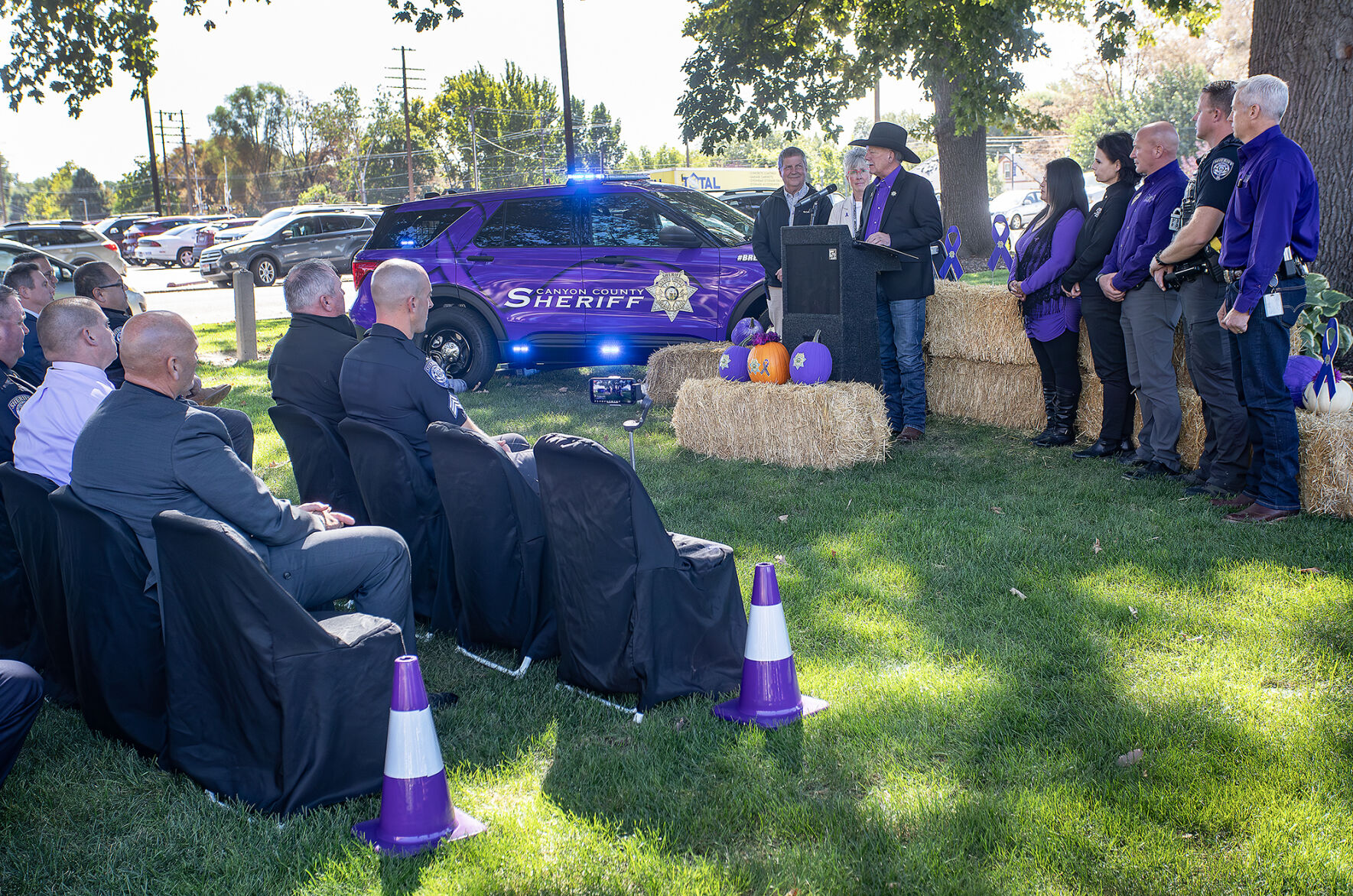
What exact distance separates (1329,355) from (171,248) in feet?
121

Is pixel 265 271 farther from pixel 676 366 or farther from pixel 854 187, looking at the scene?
pixel 854 187

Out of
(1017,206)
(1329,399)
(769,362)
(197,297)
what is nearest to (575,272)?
(769,362)

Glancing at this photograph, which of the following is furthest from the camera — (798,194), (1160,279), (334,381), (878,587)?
(798,194)

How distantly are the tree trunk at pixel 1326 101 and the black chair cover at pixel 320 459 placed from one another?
21.9 feet

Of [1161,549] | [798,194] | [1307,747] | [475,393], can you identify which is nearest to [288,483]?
[475,393]

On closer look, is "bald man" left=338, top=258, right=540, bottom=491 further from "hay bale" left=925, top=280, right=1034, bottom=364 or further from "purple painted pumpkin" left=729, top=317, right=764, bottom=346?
"hay bale" left=925, top=280, right=1034, bottom=364

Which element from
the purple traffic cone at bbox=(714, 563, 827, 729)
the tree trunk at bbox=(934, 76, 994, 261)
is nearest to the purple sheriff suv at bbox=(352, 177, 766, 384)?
the purple traffic cone at bbox=(714, 563, 827, 729)

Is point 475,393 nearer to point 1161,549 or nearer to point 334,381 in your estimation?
point 334,381

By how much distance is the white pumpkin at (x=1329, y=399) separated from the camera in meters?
5.36

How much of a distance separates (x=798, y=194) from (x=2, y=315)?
575 cm

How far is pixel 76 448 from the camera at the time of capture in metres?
3.10

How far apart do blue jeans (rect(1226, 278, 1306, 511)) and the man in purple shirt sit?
800mm

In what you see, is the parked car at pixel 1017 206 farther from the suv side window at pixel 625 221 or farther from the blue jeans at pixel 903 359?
the blue jeans at pixel 903 359

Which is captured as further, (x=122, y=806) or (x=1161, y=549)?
(x=1161, y=549)
